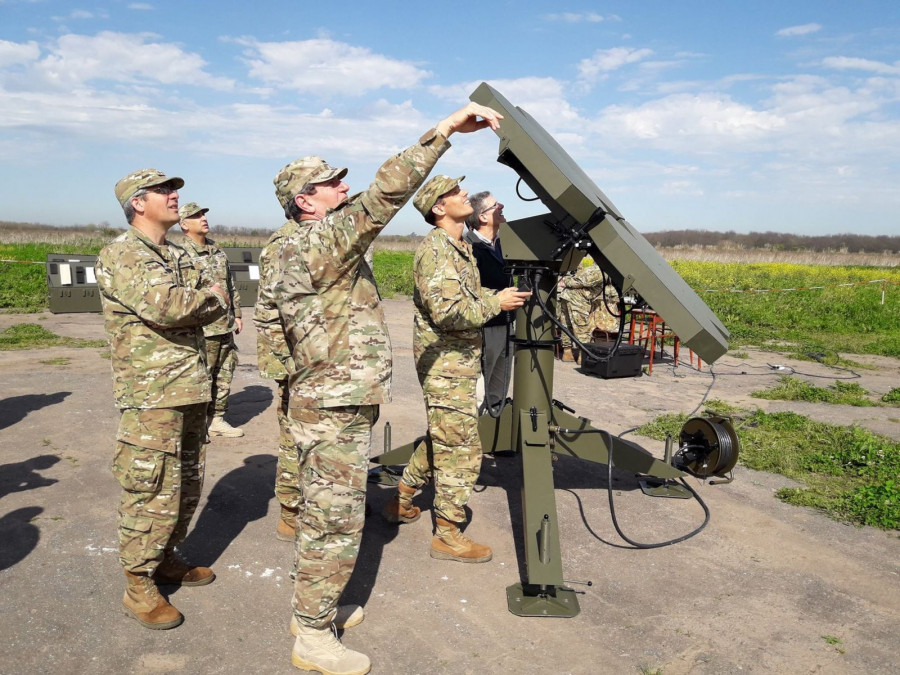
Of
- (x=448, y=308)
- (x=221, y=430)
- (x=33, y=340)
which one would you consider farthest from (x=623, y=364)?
(x=33, y=340)

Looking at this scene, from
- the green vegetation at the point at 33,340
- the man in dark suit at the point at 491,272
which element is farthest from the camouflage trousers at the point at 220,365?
the green vegetation at the point at 33,340

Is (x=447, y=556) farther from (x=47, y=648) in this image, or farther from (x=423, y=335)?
(x=47, y=648)

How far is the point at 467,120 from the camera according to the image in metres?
→ 2.89

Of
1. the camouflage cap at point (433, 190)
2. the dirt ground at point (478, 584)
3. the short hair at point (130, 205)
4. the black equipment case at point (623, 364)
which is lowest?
the dirt ground at point (478, 584)

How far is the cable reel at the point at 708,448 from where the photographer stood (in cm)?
464

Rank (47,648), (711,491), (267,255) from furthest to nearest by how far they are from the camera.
→ (711,491) → (267,255) → (47,648)

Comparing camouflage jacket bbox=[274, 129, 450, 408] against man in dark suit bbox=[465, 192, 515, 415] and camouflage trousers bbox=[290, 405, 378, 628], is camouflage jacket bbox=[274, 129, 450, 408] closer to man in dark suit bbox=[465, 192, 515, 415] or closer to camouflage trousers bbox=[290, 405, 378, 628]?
camouflage trousers bbox=[290, 405, 378, 628]

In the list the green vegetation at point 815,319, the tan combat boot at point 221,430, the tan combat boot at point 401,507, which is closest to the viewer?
the tan combat boot at point 401,507

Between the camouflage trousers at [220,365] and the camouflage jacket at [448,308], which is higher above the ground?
the camouflage jacket at [448,308]

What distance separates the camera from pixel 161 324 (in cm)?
333

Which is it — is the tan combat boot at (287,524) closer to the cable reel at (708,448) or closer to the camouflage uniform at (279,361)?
the camouflage uniform at (279,361)

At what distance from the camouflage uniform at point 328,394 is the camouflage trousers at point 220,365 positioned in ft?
11.6

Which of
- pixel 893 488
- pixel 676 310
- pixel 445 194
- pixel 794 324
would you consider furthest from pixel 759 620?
pixel 794 324

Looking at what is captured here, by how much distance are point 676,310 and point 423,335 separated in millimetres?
1613
